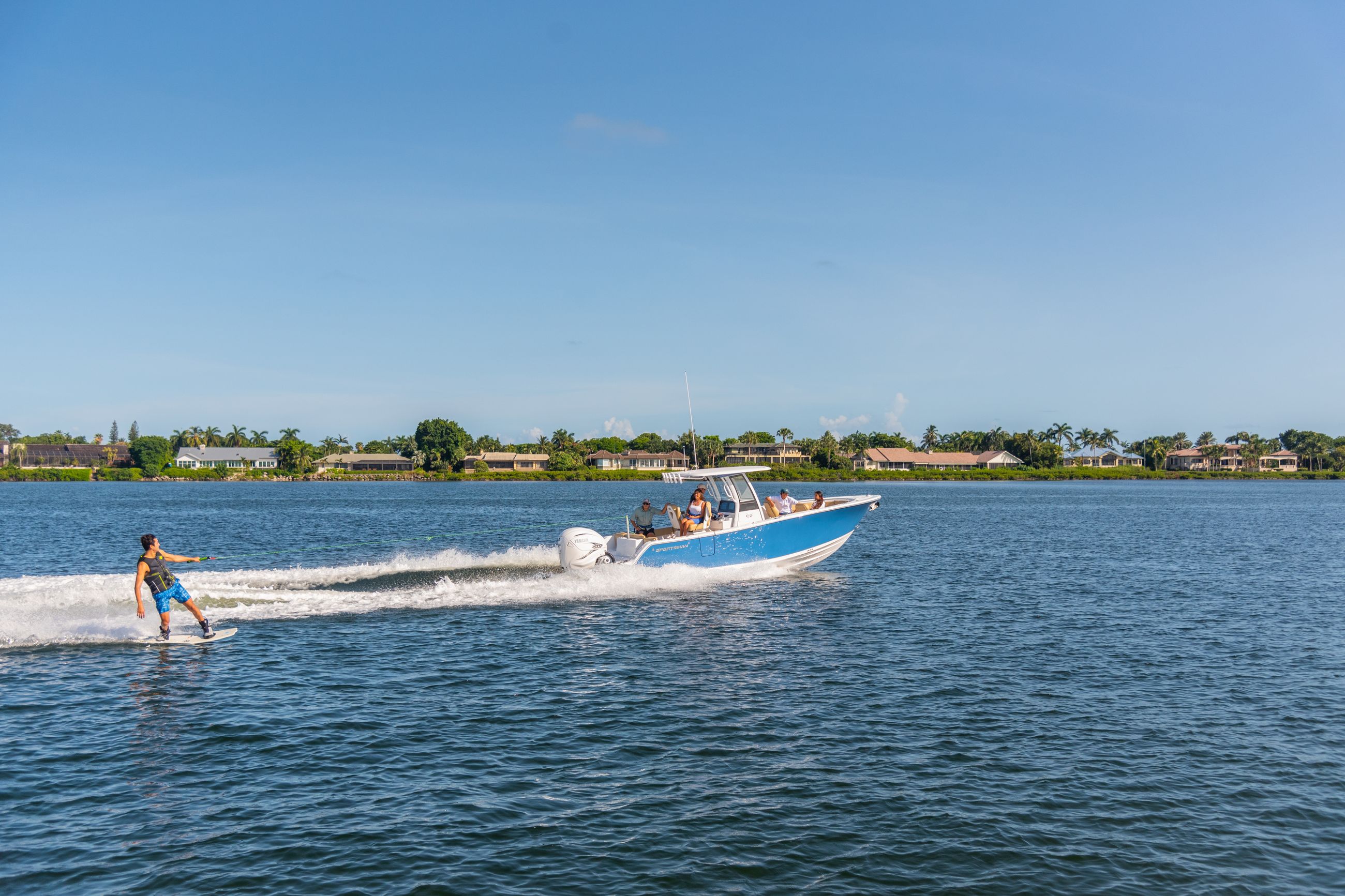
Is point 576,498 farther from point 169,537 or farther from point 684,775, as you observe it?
point 684,775

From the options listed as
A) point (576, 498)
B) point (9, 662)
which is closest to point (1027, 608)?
point (9, 662)

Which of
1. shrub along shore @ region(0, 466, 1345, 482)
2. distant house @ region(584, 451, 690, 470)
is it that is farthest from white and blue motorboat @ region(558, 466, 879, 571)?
distant house @ region(584, 451, 690, 470)

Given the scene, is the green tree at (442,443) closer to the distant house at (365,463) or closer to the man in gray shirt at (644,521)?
the distant house at (365,463)

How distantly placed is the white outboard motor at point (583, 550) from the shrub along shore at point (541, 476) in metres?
138

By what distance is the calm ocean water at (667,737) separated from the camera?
8.69 metres

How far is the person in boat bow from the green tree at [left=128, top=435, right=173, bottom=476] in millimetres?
187373

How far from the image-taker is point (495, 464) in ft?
615

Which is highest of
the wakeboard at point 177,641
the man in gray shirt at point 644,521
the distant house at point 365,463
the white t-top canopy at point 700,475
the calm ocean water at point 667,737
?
the distant house at point 365,463

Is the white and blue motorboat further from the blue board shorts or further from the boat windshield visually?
the blue board shorts

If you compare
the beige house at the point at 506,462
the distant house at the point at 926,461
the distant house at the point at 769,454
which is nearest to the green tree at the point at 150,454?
the beige house at the point at 506,462

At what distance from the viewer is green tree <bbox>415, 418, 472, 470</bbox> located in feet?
600

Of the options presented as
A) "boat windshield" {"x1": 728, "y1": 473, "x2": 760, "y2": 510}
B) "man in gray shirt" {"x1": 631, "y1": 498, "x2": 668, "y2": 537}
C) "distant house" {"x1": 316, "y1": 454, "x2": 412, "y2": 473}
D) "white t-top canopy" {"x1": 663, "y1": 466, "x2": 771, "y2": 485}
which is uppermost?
"distant house" {"x1": 316, "y1": 454, "x2": 412, "y2": 473}

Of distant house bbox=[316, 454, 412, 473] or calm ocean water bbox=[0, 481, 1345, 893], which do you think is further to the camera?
distant house bbox=[316, 454, 412, 473]

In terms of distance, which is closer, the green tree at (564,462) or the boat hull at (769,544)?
the boat hull at (769,544)
